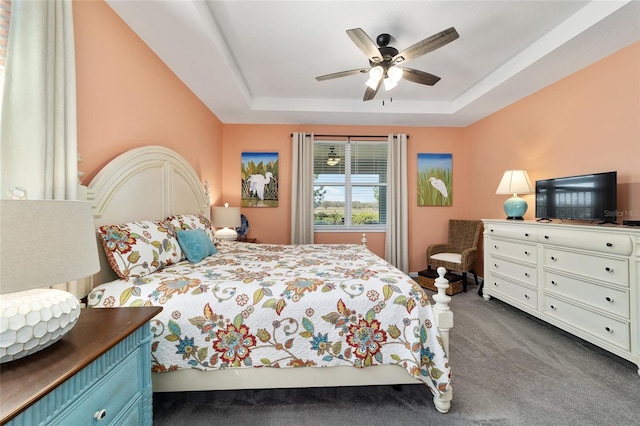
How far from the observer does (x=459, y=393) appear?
1.68 m

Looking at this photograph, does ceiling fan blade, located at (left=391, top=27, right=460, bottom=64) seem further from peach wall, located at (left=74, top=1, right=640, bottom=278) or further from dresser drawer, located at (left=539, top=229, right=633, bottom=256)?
dresser drawer, located at (left=539, top=229, right=633, bottom=256)

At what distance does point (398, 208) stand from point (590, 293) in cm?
244

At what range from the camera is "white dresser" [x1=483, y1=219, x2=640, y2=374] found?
74.5 inches

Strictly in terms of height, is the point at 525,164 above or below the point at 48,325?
above

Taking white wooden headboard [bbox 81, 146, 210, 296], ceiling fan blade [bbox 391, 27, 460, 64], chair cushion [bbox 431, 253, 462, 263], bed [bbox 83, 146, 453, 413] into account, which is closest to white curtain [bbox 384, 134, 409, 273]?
chair cushion [bbox 431, 253, 462, 263]

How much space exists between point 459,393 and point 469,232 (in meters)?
2.76

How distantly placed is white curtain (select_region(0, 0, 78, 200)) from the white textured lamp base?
26.3 inches

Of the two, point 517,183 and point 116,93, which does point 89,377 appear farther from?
point 517,183

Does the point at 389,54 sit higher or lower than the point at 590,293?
higher

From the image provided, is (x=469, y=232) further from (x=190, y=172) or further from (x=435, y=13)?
(x=190, y=172)

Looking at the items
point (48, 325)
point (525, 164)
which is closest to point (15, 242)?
point (48, 325)

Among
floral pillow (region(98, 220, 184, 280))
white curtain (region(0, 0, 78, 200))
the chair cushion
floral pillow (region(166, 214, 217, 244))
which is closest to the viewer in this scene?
white curtain (region(0, 0, 78, 200))

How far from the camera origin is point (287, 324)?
148cm

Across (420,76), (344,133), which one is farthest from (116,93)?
(344,133)
